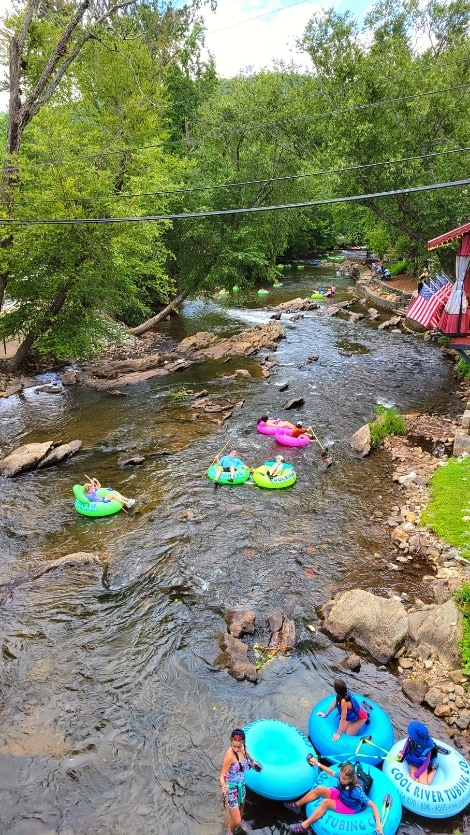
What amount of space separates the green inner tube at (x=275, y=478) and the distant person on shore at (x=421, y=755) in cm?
791

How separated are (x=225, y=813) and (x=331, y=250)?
223ft

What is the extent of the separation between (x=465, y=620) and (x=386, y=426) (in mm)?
8602

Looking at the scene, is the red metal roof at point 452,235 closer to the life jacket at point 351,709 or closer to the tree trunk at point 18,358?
the life jacket at point 351,709

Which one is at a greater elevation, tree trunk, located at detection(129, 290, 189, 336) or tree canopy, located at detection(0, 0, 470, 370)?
tree canopy, located at detection(0, 0, 470, 370)

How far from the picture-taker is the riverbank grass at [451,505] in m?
10.9

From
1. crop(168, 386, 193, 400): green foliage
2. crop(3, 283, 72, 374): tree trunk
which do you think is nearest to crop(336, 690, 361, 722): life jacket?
crop(168, 386, 193, 400): green foliage

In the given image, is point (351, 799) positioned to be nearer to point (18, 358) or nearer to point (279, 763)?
point (279, 763)

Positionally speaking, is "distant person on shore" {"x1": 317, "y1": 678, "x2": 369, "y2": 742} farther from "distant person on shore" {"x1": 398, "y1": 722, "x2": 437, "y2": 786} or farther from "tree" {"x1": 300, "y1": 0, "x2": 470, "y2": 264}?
"tree" {"x1": 300, "y1": 0, "x2": 470, "y2": 264}

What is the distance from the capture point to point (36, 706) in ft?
25.6

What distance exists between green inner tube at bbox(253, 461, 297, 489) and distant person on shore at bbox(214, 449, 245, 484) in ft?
1.76

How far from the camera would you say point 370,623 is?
8.78 meters

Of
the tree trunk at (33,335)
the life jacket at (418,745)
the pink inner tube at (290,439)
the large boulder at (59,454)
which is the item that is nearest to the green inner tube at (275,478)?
the pink inner tube at (290,439)

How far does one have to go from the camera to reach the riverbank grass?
35.7 ft

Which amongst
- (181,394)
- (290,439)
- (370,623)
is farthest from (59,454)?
(370,623)
